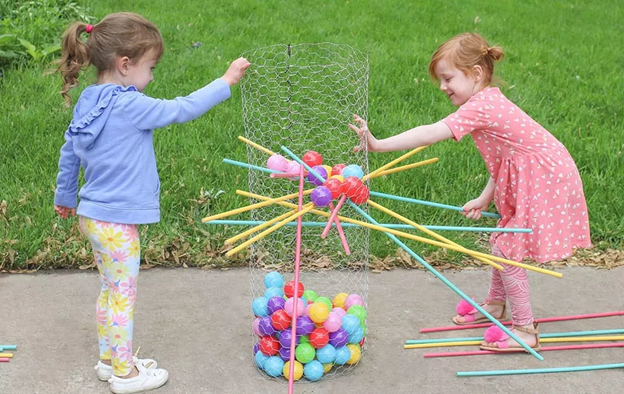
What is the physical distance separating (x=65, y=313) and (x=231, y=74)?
1.45 metres

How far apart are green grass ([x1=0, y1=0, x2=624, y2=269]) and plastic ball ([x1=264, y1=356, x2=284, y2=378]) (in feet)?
3.55

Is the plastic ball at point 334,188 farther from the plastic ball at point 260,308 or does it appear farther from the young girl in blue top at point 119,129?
the plastic ball at point 260,308

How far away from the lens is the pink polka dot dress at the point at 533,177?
10.3 ft

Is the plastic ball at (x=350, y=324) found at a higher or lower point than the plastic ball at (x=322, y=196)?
lower

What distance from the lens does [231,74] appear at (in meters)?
2.82

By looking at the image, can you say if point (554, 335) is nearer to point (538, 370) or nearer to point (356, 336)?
point (538, 370)

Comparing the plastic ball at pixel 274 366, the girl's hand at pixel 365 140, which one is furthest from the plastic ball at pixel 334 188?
the plastic ball at pixel 274 366

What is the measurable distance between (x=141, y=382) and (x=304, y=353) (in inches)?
24.2

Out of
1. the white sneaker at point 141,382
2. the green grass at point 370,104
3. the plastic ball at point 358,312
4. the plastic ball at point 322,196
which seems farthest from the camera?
the green grass at point 370,104

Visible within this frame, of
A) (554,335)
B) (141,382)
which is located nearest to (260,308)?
(141,382)

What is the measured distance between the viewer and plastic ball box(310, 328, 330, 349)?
304 centimetres

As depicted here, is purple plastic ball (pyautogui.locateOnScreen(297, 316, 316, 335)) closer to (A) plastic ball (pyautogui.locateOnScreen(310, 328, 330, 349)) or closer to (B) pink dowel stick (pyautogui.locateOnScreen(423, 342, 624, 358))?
(A) plastic ball (pyautogui.locateOnScreen(310, 328, 330, 349))

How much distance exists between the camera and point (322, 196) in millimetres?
2744

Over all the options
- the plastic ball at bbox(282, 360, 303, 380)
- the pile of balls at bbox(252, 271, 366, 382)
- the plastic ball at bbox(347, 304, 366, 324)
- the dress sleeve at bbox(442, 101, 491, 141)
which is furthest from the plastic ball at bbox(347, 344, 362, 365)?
the dress sleeve at bbox(442, 101, 491, 141)
